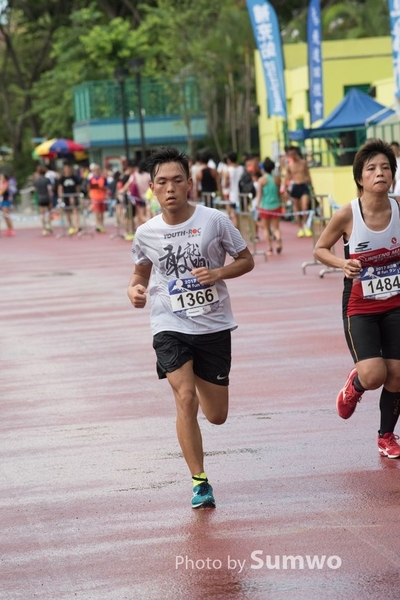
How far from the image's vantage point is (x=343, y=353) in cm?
1234

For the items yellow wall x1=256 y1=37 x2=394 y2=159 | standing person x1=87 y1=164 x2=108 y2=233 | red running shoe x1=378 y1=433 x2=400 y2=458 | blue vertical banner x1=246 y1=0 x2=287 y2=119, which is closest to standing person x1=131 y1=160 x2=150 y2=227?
standing person x1=87 y1=164 x2=108 y2=233

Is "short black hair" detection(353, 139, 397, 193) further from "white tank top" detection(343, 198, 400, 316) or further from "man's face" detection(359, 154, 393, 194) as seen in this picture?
"white tank top" detection(343, 198, 400, 316)

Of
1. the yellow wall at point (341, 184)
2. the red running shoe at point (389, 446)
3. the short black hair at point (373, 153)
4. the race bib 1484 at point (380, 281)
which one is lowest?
the yellow wall at point (341, 184)

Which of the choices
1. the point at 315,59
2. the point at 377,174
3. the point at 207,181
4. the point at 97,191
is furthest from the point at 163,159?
the point at 97,191

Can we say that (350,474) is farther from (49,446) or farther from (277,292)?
(277,292)

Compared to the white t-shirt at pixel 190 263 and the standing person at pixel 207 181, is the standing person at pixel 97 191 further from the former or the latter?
the white t-shirt at pixel 190 263

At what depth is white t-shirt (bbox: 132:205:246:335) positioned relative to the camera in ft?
23.1

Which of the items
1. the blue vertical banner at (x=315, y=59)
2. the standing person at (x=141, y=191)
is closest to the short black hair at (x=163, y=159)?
the standing person at (x=141, y=191)

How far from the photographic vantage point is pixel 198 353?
7.14 metres

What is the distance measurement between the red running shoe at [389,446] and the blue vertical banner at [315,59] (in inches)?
1077

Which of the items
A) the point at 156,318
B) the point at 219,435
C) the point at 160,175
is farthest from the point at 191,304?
the point at 219,435

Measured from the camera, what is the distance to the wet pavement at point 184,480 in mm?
5719

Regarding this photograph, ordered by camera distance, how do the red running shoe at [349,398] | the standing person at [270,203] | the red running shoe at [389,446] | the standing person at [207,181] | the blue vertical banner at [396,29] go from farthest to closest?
the standing person at [207,181]
the standing person at [270,203]
the blue vertical banner at [396,29]
the red running shoe at [349,398]
the red running shoe at [389,446]

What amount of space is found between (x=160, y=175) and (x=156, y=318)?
79 centimetres
